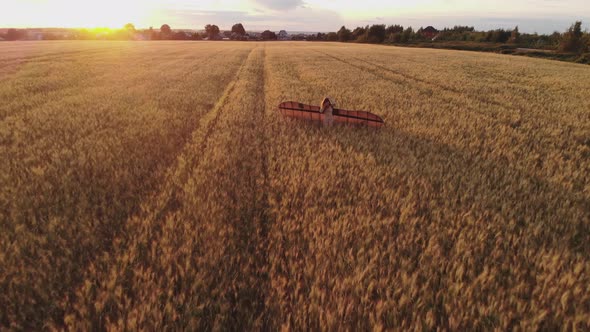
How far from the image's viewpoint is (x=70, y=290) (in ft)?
8.09

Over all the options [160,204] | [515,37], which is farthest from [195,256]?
[515,37]

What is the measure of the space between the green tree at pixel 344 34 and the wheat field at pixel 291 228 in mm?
110773

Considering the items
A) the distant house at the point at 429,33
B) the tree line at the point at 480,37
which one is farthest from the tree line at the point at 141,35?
the distant house at the point at 429,33

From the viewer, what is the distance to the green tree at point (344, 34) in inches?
4235

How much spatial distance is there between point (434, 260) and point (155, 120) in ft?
24.0

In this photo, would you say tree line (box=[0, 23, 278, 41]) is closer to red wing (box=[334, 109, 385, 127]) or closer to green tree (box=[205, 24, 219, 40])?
green tree (box=[205, 24, 219, 40])

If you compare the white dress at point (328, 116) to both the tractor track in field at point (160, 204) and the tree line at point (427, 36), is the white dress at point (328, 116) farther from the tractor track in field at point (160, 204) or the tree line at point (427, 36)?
the tree line at point (427, 36)

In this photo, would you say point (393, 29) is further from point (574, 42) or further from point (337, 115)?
point (337, 115)

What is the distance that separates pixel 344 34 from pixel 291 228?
117 metres

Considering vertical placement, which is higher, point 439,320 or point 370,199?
point 370,199

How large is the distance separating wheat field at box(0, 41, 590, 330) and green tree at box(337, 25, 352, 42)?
110773mm

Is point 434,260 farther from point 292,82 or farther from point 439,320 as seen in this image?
point 292,82

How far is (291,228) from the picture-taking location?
3.34 metres

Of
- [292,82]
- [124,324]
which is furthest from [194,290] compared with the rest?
[292,82]
